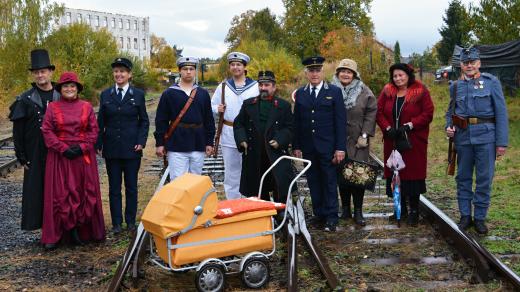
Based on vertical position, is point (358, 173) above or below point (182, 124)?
below

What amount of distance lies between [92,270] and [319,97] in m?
3.03

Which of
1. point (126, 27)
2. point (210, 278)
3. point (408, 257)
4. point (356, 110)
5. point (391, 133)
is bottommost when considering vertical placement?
point (408, 257)

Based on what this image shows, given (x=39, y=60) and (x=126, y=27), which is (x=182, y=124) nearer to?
(x=39, y=60)

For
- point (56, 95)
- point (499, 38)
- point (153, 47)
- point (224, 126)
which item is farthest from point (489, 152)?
point (153, 47)

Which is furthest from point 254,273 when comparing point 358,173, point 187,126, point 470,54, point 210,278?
point 470,54

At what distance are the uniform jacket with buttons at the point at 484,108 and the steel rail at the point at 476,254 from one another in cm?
95

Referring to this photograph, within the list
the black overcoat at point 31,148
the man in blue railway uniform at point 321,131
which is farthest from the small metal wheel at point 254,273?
the black overcoat at point 31,148

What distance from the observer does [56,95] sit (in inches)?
258

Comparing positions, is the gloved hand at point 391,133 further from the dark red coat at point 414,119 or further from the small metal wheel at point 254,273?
the small metal wheel at point 254,273

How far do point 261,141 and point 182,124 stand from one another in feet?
3.03

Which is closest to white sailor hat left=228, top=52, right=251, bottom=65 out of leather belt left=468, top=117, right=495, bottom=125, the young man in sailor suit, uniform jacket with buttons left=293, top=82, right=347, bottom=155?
the young man in sailor suit

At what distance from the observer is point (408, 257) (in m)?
5.71

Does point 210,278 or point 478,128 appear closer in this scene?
point 210,278

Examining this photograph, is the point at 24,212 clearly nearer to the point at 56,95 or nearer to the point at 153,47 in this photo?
the point at 56,95
